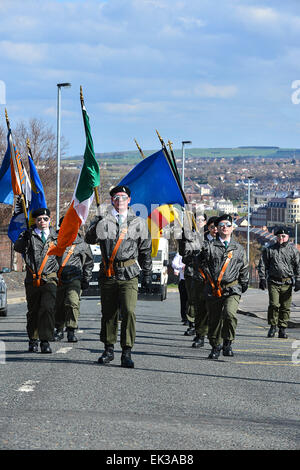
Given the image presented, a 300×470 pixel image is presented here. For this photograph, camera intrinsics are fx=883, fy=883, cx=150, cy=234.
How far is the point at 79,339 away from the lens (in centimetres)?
1403

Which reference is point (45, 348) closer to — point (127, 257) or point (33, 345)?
point (33, 345)

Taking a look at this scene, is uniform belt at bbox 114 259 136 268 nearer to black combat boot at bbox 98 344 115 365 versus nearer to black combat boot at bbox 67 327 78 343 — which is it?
black combat boot at bbox 98 344 115 365

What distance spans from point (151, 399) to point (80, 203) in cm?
428

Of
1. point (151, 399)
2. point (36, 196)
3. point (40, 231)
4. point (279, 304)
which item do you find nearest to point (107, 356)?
point (40, 231)

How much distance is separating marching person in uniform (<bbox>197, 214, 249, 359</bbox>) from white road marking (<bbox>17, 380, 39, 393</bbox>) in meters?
3.28

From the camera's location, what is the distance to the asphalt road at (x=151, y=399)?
615cm

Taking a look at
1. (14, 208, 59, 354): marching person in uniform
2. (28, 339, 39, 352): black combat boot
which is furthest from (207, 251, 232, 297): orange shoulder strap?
(28, 339, 39, 352): black combat boot

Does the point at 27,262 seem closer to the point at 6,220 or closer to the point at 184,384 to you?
the point at 184,384

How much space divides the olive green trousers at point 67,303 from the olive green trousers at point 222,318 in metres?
2.66

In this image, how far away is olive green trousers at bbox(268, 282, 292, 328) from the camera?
610 inches
